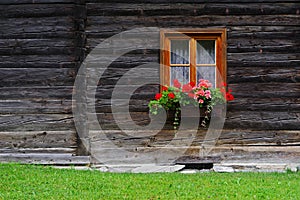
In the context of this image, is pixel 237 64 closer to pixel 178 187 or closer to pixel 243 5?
pixel 243 5

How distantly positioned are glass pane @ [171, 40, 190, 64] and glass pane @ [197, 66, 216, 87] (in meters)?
0.25

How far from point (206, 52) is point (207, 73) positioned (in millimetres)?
343

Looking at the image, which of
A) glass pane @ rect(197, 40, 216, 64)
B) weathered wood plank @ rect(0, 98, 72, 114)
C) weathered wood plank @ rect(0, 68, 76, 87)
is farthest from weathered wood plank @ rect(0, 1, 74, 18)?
glass pane @ rect(197, 40, 216, 64)

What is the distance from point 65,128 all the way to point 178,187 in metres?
A: 2.65

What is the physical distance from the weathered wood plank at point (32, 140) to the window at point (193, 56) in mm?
1983

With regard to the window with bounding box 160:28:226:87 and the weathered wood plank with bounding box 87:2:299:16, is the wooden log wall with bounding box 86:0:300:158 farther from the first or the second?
the window with bounding box 160:28:226:87

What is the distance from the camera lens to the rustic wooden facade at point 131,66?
29.8 ft

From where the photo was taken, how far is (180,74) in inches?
363

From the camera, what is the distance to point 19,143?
916 cm

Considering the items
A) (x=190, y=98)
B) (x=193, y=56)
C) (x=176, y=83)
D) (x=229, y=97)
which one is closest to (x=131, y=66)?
(x=176, y=83)

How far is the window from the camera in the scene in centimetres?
912

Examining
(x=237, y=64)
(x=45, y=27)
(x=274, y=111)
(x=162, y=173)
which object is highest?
(x=45, y=27)

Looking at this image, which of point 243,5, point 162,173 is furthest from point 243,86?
point 162,173

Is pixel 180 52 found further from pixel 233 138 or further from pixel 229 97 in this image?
pixel 233 138
